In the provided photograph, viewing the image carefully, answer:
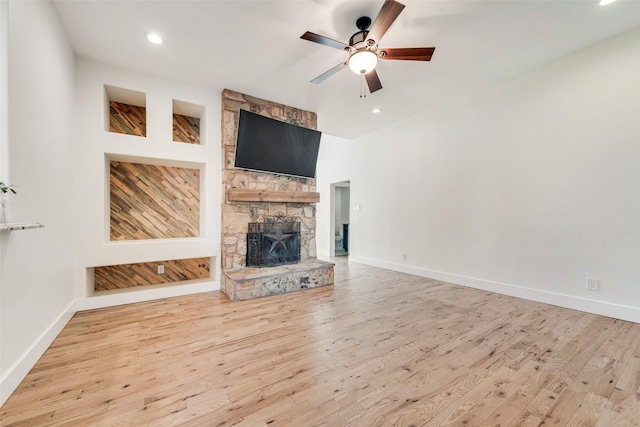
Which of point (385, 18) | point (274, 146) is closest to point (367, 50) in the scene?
point (385, 18)

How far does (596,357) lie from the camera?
2.01 m

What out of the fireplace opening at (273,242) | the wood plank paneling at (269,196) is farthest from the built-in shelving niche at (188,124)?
the fireplace opening at (273,242)

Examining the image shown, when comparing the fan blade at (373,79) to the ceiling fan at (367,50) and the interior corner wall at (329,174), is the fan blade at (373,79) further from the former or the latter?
the interior corner wall at (329,174)

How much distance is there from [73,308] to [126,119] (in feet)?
8.38

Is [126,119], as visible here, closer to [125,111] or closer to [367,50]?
[125,111]

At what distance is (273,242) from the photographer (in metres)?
4.00

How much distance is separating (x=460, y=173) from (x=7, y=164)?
194 inches

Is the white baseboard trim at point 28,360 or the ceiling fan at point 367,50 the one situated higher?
the ceiling fan at point 367,50

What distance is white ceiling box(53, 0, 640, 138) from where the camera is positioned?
228 centimetres

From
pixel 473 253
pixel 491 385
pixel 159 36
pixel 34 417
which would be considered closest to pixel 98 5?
pixel 159 36

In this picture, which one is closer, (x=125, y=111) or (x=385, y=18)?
(x=385, y=18)

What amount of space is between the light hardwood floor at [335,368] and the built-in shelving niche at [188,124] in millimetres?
2582

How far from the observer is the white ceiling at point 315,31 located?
228 cm

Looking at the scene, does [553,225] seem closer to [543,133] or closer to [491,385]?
[543,133]
